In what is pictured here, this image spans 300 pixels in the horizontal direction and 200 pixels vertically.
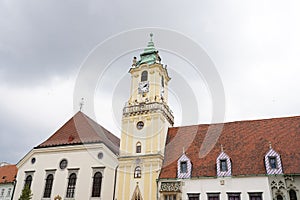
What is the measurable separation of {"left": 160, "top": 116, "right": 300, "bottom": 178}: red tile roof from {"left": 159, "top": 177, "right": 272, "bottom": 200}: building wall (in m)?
0.60

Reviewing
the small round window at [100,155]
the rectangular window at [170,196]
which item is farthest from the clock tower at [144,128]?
the small round window at [100,155]

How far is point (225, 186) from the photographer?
24734mm

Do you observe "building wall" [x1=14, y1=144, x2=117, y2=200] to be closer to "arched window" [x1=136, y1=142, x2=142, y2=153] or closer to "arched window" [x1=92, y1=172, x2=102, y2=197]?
"arched window" [x1=92, y1=172, x2=102, y2=197]

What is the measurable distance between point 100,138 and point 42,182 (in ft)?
25.2

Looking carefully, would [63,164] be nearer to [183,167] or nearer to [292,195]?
[183,167]

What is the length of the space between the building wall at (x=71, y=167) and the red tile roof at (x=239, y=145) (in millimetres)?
6074

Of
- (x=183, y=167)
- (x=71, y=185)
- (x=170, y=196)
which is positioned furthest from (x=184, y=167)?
(x=71, y=185)

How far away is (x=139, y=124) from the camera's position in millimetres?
30547

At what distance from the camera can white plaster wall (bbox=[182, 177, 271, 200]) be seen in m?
23.8

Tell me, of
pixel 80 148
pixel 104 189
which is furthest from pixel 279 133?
pixel 80 148

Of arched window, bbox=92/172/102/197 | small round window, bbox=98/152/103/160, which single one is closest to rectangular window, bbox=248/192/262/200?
arched window, bbox=92/172/102/197

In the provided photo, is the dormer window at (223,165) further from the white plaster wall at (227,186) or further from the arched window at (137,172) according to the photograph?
the arched window at (137,172)

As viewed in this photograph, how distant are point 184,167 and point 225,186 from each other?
13.8ft

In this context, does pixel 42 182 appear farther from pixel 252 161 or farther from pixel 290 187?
pixel 290 187
